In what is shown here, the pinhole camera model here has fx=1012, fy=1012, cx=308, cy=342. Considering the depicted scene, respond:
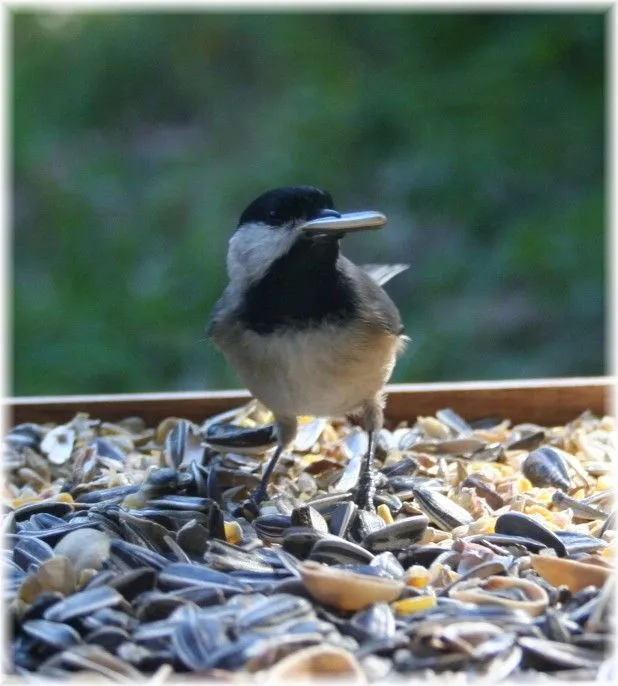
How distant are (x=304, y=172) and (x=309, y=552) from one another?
2556mm

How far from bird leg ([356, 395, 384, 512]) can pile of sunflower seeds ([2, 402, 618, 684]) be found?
0.04 meters

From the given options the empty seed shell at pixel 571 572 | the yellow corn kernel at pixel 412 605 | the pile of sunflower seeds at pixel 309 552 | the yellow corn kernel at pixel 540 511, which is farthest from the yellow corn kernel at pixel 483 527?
the yellow corn kernel at pixel 412 605

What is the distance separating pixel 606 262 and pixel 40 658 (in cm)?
282

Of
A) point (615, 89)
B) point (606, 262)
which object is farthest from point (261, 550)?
point (606, 262)

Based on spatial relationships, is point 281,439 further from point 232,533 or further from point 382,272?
point 382,272

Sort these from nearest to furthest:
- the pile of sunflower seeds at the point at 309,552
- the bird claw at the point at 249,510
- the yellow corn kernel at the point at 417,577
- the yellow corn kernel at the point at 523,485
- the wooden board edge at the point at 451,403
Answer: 1. the pile of sunflower seeds at the point at 309,552
2. the yellow corn kernel at the point at 417,577
3. the bird claw at the point at 249,510
4. the yellow corn kernel at the point at 523,485
5. the wooden board edge at the point at 451,403

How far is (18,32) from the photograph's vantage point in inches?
178

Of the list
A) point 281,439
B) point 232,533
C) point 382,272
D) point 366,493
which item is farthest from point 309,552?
point 382,272

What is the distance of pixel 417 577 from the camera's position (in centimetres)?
160

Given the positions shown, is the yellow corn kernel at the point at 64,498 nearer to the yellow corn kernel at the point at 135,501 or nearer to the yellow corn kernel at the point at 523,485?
the yellow corn kernel at the point at 135,501

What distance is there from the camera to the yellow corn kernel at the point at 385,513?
1879 millimetres

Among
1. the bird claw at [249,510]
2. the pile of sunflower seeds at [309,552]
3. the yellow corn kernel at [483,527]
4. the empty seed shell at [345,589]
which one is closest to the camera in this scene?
the pile of sunflower seeds at [309,552]

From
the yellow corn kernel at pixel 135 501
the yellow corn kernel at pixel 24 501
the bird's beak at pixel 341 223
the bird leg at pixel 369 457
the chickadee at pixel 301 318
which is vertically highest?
the bird's beak at pixel 341 223

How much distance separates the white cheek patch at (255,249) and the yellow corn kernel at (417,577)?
0.63m
